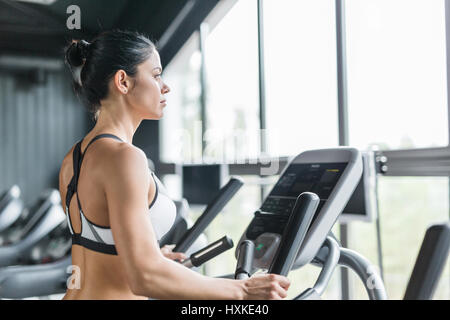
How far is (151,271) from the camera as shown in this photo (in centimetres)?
111

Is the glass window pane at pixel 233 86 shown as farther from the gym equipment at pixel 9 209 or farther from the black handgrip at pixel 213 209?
the gym equipment at pixel 9 209

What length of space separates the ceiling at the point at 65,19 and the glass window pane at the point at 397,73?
1231mm

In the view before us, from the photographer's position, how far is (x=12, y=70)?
607cm

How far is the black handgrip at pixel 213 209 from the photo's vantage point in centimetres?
164

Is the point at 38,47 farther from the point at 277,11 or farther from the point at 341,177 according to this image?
the point at 341,177

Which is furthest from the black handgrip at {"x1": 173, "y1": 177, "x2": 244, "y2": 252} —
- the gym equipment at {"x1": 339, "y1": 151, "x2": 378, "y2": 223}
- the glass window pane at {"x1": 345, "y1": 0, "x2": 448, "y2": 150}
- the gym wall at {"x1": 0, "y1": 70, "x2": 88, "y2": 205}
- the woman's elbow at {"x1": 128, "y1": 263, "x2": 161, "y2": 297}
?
the gym wall at {"x1": 0, "y1": 70, "x2": 88, "y2": 205}

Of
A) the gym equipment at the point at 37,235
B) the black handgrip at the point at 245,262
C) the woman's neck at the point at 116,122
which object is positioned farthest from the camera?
the gym equipment at the point at 37,235

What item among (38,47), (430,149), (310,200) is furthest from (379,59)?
(38,47)

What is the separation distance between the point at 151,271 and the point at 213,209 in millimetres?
554

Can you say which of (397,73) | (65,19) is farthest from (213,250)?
(65,19)

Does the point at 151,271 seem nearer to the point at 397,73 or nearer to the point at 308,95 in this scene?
the point at 397,73

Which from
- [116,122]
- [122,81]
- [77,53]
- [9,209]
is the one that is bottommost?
[9,209]

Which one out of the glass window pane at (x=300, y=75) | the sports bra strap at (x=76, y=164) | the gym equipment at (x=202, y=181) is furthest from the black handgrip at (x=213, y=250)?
the gym equipment at (x=202, y=181)

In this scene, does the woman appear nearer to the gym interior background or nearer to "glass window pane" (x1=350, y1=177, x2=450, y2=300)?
the gym interior background
